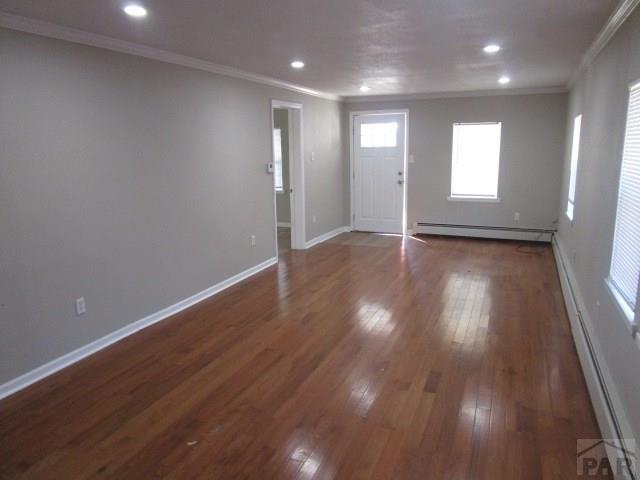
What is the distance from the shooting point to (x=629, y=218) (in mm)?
2311

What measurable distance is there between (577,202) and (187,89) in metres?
3.94

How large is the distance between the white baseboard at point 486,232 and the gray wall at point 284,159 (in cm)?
251

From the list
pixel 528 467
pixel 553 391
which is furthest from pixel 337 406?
pixel 553 391

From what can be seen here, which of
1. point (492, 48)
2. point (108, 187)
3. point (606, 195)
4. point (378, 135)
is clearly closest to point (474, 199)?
point (378, 135)

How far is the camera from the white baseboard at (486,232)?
23.3 ft

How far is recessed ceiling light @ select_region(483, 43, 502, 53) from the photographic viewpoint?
3719 mm

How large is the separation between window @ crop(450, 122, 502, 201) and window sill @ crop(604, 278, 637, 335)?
487cm

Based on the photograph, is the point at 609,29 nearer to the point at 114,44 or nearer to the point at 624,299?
the point at 624,299

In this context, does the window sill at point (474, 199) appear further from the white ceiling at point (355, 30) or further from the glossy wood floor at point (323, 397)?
the glossy wood floor at point (323, 397)

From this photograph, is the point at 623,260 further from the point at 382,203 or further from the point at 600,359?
the point at 382,203

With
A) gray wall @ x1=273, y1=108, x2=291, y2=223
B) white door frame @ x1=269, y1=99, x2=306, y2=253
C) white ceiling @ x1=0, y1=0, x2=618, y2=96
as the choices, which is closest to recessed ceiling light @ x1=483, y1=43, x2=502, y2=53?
white ceiling @ x1=0, y1=0, x2=618, y2=96

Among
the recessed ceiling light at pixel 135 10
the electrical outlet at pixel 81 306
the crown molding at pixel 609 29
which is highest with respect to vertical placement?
the recessed ceiling light at pixel 135 10

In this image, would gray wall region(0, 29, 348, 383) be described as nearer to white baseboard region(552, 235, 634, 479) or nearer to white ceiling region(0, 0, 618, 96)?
white ceiling region(0, 0, 618, 96)

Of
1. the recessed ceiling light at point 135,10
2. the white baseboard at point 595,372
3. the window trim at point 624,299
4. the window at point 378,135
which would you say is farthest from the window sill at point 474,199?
the recessed ceiling light at point 135,10
